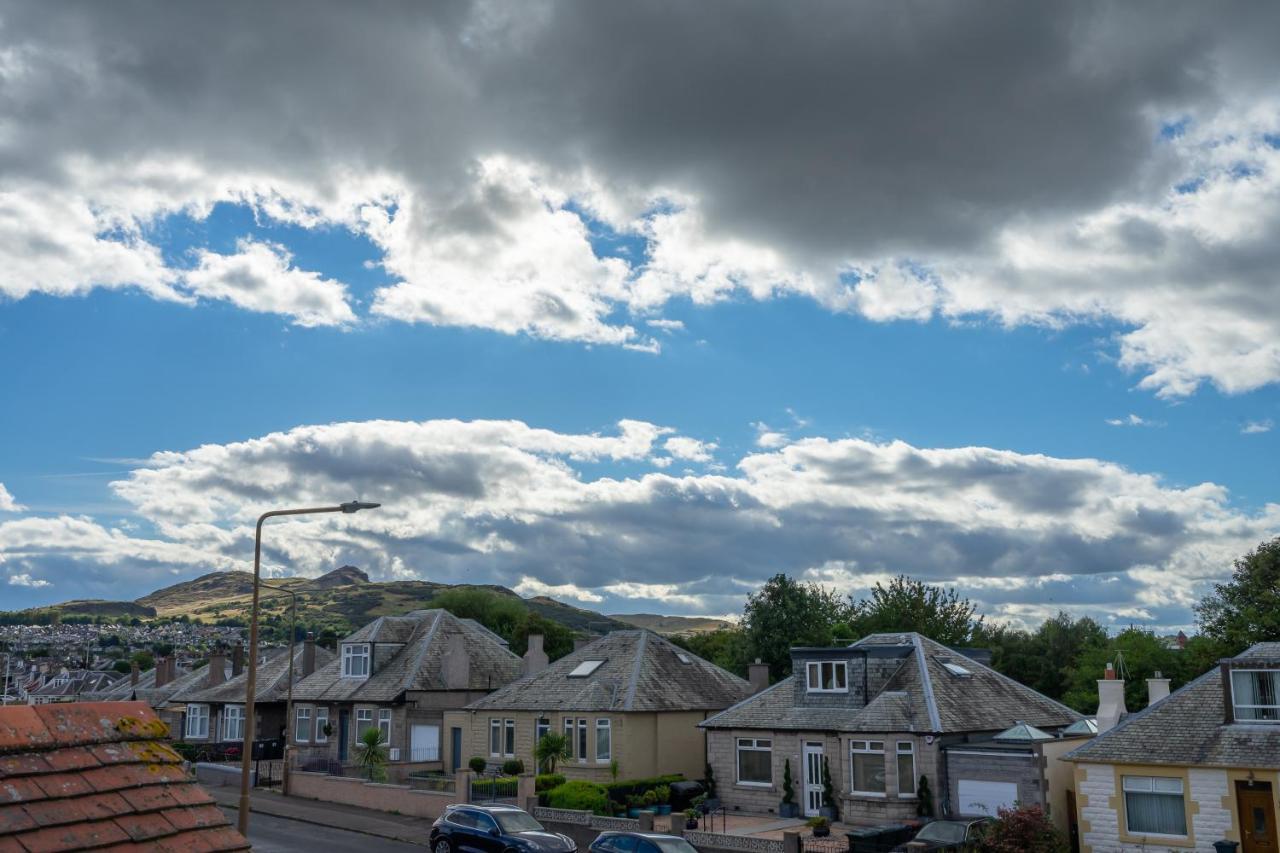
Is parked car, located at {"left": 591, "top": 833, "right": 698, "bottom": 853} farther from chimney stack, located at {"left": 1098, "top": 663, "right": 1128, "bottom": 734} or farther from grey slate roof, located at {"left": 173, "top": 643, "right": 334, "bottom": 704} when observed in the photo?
grey slate roof, located at {"left": 173, "top": 643, "right": 334, "bottom": 704}

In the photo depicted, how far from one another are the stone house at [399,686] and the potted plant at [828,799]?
21392mm

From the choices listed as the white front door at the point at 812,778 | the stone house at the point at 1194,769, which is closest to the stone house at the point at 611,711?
the white front door at the point at 812,778

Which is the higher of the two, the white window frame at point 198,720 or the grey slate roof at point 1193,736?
the grey slate roof at point 1193,736

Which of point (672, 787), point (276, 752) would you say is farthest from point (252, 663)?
point (276, 752)

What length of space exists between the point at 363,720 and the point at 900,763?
101 feet

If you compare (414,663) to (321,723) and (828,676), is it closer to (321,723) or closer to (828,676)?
(321,723)

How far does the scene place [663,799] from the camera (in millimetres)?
41469

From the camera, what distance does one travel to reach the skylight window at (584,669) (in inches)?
1954

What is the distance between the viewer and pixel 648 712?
4619 centimetres

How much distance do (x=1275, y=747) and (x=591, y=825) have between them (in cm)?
2164

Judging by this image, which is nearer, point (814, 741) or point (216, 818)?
point (216, 818)

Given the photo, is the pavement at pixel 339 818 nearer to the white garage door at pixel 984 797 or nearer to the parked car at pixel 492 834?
the parked car at pixel 492 834

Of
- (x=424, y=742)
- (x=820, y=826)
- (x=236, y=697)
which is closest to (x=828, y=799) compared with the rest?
(x=820, y=826)

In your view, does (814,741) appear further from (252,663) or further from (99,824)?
(99,824)
